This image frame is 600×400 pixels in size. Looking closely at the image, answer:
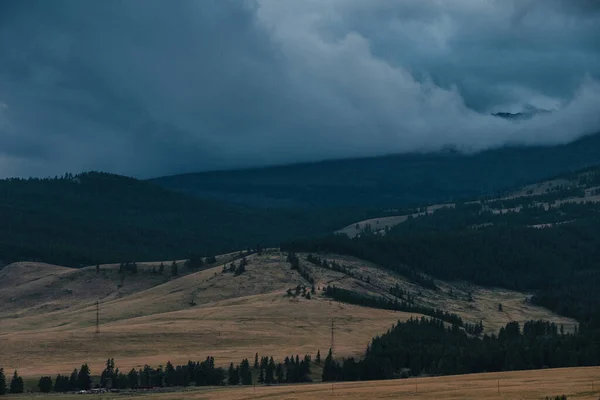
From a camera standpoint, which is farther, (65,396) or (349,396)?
(65,396)

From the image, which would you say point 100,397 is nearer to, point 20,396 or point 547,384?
point 20,396

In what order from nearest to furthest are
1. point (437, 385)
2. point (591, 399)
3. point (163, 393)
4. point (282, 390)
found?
point (591, 399)
point (437, 385)
point (282, 390)
point (163, 393)

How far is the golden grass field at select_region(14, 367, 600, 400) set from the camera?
147625 millimetres

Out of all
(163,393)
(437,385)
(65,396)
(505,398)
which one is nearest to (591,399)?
(505,398)

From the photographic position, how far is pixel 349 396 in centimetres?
16238

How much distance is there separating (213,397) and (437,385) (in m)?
35.3

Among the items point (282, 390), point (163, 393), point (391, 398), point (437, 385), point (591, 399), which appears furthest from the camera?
point (163, 393)

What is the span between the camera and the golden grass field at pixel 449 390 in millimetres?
147625

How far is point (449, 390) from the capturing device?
159 meters

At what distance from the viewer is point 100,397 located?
190 metres

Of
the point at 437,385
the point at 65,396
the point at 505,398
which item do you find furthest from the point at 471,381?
the point at 65,396

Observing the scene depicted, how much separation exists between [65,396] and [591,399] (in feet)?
311

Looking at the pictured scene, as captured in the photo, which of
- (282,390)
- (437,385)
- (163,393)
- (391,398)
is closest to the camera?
(391,398)

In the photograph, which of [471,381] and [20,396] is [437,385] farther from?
[20,396]
